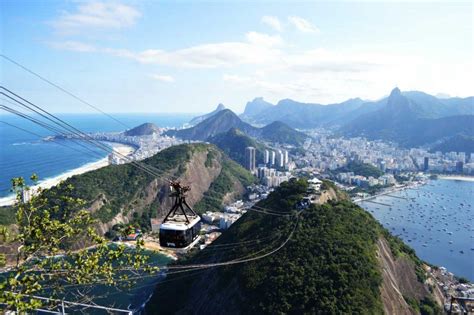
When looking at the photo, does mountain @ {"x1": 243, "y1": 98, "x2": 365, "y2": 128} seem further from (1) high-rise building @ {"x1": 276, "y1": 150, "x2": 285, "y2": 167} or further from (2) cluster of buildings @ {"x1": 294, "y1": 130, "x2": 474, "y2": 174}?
(1) high-rise building @ {"x1": 276, "y1": 150, "x2": 285, "y2": 167}

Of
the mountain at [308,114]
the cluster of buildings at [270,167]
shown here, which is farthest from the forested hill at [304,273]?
the mountain at [308,114]

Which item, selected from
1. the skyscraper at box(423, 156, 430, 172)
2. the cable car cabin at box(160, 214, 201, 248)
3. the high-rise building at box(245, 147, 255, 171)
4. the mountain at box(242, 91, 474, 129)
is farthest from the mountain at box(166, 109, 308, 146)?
the cable car cabin at box(160, 214, 201, 248)

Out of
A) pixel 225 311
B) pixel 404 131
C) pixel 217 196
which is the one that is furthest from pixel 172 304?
pixel 404 131

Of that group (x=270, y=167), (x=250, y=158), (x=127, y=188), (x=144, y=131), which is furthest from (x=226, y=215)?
(x=144, y=131)

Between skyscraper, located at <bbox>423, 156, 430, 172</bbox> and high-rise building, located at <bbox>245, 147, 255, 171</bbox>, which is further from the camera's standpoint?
skyscraper, located at <bbox>423, 156, 430, 172</bbox>

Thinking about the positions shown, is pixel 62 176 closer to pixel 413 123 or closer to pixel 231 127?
pixel 231 127

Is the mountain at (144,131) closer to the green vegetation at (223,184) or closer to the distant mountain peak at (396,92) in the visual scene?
the green vegetation at (223,184)

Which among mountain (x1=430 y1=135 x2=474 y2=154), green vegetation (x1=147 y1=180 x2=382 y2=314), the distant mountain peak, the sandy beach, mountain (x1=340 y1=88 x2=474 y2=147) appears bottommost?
the sandy beach
